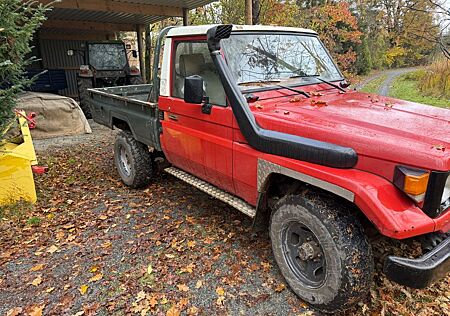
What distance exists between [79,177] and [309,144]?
4.44 metres

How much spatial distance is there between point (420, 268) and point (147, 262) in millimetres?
2327

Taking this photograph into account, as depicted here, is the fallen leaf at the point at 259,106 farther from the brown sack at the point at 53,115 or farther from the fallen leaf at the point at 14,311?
the brown sack at the point at 53,115

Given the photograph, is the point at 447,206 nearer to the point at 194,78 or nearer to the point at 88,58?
the point at 194,78

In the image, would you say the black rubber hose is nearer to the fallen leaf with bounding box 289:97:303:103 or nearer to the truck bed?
the fallen leaf with bounding box 289:97:303:103

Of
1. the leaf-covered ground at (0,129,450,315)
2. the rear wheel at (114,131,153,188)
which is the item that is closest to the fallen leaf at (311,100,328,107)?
the leaf-covered ground at (0,129,450,315)

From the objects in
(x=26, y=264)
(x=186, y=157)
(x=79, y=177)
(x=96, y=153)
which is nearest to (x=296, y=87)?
(x=186, y=157)

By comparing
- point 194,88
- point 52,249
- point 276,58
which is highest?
point 276,58

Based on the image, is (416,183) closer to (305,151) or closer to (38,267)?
(305,151)

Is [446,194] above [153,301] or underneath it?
above

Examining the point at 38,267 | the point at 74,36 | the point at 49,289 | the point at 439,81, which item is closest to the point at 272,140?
the point at 49,289

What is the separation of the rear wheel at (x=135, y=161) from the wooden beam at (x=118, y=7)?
5.70 metres

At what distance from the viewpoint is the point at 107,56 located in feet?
38.8

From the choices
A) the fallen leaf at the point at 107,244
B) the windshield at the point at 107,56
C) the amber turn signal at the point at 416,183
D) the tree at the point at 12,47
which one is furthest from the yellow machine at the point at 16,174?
the windshield at the point at 107,56

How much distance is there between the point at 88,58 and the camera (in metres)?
Answer: 11.5
